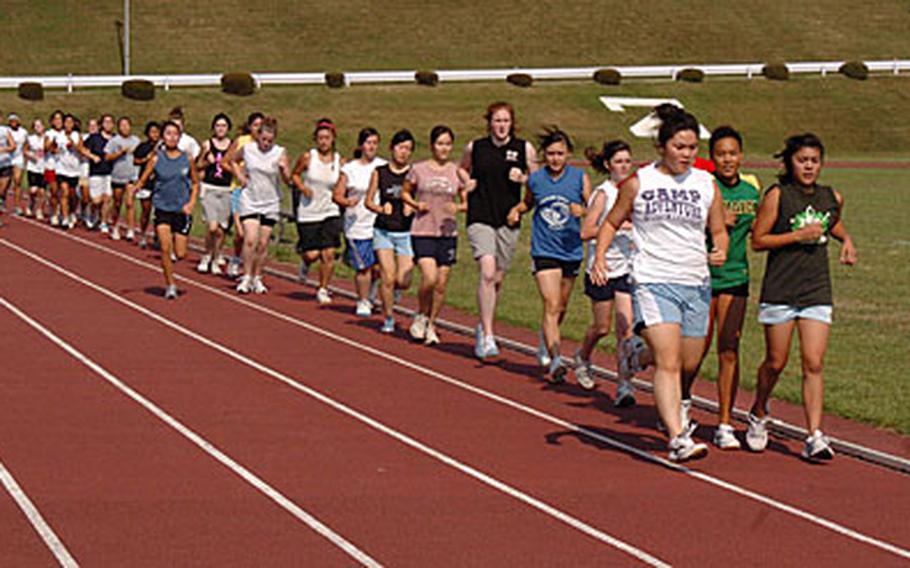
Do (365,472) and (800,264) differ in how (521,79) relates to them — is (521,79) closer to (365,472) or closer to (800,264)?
(800,264)

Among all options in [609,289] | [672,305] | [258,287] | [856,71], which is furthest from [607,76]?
[672,305]

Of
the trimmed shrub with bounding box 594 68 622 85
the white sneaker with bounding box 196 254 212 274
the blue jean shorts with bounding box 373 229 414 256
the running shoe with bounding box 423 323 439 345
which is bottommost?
the white sneaker with bounding box 196 254 212 274

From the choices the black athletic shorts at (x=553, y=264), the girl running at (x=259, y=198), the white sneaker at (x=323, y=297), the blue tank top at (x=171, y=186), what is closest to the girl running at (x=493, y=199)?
the black athletic shorts at (x=553, y=264)

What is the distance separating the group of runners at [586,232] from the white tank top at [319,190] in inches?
0.6

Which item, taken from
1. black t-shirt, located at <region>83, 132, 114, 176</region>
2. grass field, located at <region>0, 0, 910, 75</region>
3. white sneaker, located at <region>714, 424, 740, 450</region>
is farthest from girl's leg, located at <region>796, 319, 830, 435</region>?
grass field, located at <region>0, 0, 910, 75</region>

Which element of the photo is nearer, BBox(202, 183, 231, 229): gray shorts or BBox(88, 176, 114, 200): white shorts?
BBox(202, 183, 231, 229): gray shorts

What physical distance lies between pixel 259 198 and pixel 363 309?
2480mm

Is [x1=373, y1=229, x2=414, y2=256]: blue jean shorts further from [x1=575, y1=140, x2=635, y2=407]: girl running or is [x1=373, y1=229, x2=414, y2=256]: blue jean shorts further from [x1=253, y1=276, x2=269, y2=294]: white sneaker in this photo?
[x1=575, y1=140, x2=635, y2=407]: girl running

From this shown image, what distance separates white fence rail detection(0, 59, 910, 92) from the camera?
63.7 m

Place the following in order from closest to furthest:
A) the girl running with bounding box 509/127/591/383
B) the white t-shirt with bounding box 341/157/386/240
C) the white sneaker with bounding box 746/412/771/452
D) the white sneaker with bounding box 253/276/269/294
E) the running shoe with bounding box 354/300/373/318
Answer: the white sneaker with bounding box 746/412/771/452
the girl running with bounding box 509/127/591/383
the running shoe with bounding box 354/300/373/318
the white t-shirt with bounding box 341/157/386/240
the white sneaker with bounding box 253/276/269/294

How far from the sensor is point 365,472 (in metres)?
10.1

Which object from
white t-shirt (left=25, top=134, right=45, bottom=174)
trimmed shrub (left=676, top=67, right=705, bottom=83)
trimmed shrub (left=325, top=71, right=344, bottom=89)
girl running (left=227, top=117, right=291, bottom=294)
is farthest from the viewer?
trimmed shrub (left=676, top=67, right=705, bottom=83)

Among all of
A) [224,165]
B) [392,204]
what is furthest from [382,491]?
[224,165]

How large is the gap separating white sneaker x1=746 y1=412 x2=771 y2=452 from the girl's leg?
37 centimetres
